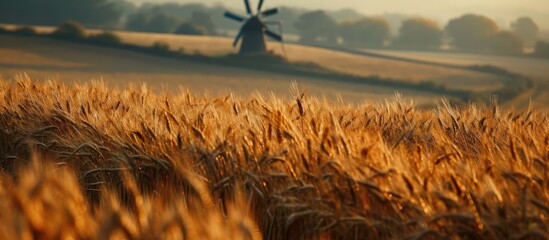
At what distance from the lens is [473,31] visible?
7431 centimetres

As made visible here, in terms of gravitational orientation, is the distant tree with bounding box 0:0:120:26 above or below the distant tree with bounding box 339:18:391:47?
above

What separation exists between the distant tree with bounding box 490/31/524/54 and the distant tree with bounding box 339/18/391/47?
12.7 metres

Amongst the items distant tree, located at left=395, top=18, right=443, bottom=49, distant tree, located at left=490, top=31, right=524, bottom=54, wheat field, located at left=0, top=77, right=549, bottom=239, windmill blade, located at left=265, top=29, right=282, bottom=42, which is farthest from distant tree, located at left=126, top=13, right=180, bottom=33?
wheat field, located at left=0, top=77, right=549, bottom=239

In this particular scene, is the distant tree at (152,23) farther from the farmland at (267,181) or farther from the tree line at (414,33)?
the farmland at (267,181)

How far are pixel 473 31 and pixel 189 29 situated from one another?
33869 mm

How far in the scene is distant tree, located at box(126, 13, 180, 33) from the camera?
68250mm

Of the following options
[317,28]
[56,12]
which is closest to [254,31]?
[56,12]

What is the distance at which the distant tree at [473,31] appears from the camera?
237ft

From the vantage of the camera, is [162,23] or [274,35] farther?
[162,23]

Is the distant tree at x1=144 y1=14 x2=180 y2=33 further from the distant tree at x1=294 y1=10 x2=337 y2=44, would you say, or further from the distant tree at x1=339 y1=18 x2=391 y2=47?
the distant tree at x1=339 y1=18 x2=391 y2=47

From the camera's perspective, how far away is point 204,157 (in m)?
2.97

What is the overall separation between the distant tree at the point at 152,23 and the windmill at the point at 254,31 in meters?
22.8

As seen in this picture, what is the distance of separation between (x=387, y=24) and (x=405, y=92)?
52706mm

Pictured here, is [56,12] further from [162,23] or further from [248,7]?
[248,7]
